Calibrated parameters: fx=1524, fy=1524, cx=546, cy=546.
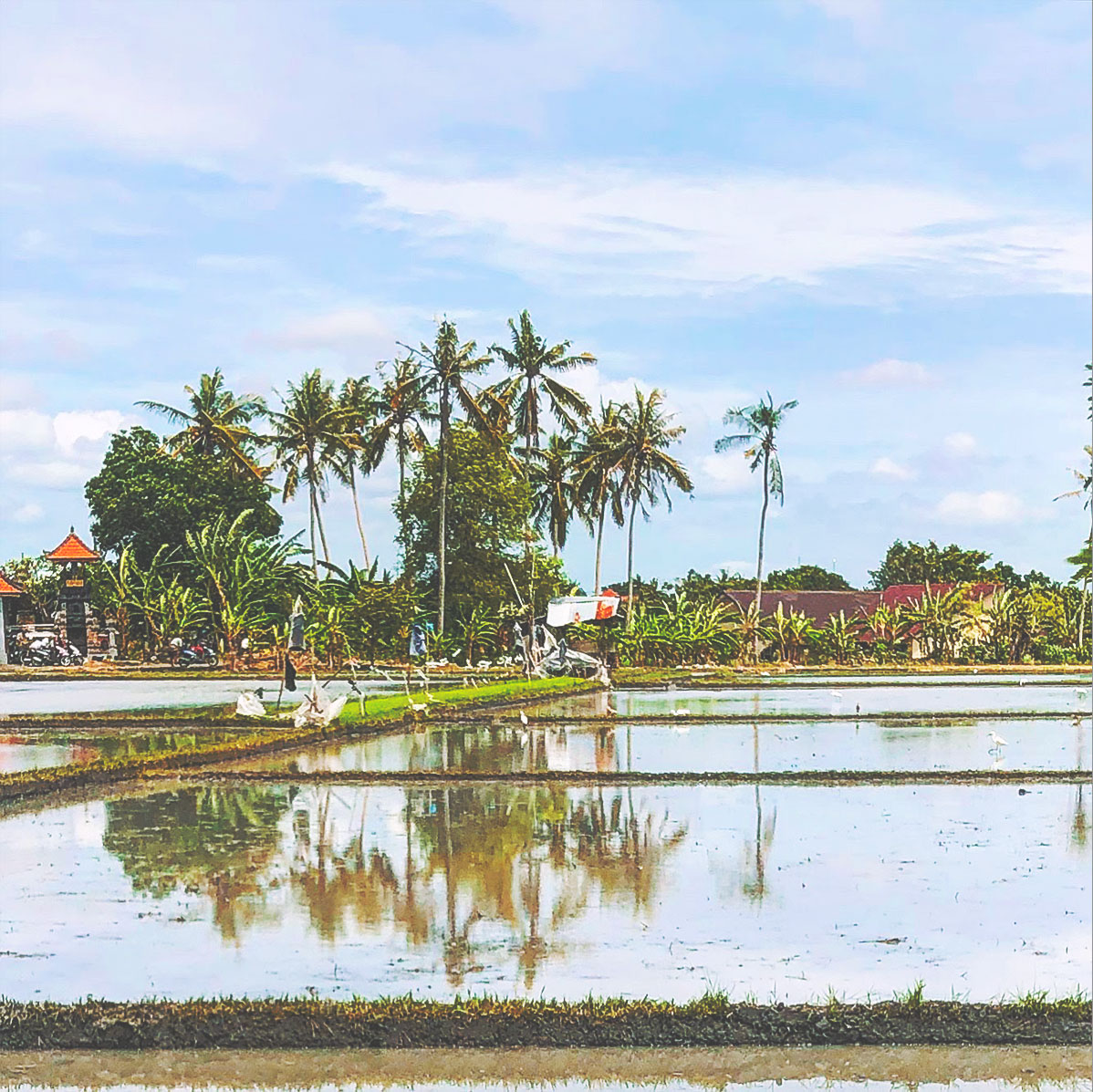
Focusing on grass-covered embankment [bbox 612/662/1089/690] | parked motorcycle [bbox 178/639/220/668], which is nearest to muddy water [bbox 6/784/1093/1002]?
grass-covered embankment [bbox 612/662/1089/690]

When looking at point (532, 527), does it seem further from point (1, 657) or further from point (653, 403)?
point (1, 657)

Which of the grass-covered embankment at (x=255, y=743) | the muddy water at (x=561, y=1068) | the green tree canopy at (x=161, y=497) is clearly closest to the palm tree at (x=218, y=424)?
the green tree canopy at (x=161, y=497)

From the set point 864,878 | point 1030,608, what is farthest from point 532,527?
point 864,878

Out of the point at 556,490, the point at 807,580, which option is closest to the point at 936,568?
the point at 807,580

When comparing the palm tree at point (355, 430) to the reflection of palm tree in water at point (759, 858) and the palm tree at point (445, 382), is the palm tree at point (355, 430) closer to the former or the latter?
the palm tree at point (445, 382)

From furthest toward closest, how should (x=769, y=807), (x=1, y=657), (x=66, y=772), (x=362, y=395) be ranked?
1. (x=362, y=395)
2. (x=1, y=657)
3. (x=66, y=772)
4. (x=769, y=807)

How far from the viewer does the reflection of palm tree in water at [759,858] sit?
802 cm

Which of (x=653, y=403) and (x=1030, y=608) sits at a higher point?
(x=653, y=403)

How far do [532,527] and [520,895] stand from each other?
3636 cm

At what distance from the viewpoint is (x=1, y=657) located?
38875 mm

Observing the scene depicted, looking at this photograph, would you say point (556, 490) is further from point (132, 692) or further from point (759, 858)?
point (759, 858)

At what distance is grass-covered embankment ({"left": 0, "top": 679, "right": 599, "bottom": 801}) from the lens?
12516 mm

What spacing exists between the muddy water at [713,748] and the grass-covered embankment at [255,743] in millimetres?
351

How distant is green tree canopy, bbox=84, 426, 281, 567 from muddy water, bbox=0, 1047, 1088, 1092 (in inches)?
1458
